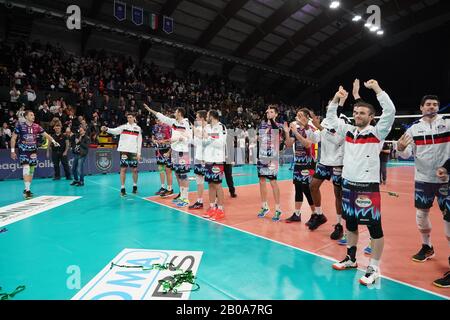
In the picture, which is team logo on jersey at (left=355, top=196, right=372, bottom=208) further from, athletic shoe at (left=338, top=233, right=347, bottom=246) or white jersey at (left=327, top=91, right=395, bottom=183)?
athletic shoe at (left=338, top=233, right=347, bottom=246)

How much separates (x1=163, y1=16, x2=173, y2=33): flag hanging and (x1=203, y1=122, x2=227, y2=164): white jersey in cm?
1667

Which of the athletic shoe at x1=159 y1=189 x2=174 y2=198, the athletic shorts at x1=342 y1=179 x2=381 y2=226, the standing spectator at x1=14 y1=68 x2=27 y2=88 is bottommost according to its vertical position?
the athletic shoe at x1=159 y1=189 x2=174 y2=198

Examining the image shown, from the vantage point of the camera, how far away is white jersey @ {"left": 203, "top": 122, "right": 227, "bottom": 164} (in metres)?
5.55

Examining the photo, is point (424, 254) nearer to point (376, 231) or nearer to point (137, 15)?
point (376, 231)

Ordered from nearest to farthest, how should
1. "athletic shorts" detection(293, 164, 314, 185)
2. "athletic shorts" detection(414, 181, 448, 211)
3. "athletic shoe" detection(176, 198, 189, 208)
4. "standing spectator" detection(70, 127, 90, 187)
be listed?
"athletic shorts" detection(414, 181, 448, 211) → "athletic shorts" detection(293, 164, 314, 185) → "athletic shoe" detection(176, 198, 189, 208) → "standing spectator" detection(70, 127, 90, 187)

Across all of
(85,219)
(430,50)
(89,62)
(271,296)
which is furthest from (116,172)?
(430,50)

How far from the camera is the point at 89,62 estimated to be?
17906 millimetres

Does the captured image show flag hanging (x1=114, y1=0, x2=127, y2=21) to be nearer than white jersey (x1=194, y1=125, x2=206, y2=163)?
No

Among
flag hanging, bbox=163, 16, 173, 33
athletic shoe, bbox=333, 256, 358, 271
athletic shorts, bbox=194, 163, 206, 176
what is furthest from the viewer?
flag hanging, bbox=163, 16, 173, 33

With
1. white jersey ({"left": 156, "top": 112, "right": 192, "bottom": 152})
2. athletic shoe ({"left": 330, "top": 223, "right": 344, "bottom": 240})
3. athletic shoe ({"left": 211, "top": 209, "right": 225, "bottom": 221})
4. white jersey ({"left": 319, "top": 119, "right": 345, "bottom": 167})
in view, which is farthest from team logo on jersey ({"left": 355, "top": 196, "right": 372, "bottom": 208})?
white jersey ({"left": 156, "top": 112, "right": 192, "bottom": 152})

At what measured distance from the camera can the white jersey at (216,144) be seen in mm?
5551

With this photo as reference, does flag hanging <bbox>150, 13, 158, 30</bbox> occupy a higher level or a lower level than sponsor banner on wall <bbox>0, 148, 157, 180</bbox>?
higher

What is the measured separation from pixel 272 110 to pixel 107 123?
11.9 metres

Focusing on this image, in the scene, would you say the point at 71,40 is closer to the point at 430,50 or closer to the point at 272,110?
the point at 272,110
